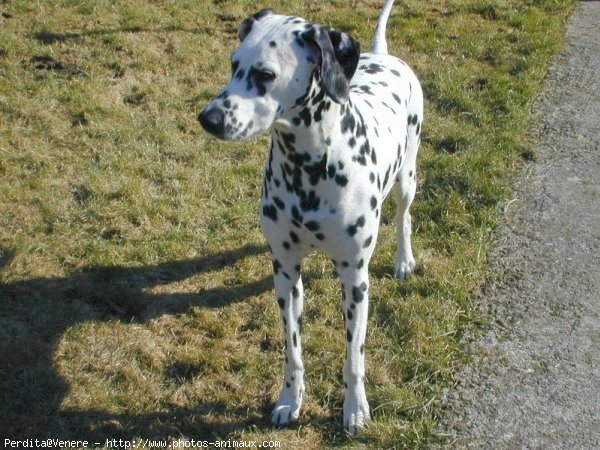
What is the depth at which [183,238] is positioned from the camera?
5.24 m

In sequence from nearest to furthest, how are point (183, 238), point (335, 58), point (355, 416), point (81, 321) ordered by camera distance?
point (335, 58)
point (355, 416)
point (81, 321)
point (183, 238)

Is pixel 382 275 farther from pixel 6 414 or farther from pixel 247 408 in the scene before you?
pixel 6 414

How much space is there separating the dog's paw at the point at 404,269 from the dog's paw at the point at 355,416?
4.13 ft

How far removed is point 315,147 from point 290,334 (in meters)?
1.06

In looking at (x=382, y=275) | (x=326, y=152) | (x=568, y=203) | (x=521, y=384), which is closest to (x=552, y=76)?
(x=568, y=203)

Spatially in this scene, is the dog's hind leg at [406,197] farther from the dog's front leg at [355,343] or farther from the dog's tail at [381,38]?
the dog's front leg at [355,343]

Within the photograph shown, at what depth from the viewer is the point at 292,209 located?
11.0 ft

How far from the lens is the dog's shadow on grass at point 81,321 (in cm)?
387

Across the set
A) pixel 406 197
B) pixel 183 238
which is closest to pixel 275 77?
pixel 406 197

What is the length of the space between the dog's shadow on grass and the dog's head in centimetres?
169

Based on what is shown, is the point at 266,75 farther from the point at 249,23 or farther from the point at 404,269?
the point at 404,269

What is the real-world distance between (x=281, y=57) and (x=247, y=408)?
1.94 m

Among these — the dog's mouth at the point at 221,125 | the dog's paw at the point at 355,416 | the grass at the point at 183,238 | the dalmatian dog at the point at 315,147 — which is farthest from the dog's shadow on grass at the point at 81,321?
the dog's mouth at the point at 221,125

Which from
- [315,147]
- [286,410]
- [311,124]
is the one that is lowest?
[286,410]
